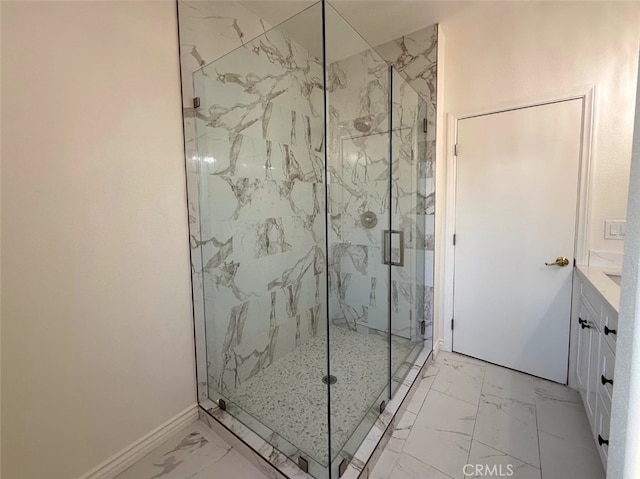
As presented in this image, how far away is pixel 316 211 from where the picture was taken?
8.03 feet

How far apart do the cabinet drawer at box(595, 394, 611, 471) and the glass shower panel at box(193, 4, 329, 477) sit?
1242mm

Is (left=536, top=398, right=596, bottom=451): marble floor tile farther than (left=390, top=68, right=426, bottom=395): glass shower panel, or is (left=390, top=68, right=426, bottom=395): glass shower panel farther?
(left=390, top=68, right=426, bottom=395): glass shower panel

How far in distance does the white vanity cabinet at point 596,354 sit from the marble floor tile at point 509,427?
279 mm

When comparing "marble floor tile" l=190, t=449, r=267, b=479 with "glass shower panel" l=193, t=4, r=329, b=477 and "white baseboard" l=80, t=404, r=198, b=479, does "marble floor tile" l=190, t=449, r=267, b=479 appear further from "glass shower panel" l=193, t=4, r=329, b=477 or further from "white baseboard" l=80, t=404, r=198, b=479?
"white baseboard" l=80, t=404, r=198, b=479

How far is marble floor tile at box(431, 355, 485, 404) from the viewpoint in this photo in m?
1.96

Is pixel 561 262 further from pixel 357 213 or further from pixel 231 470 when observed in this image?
pixel 231 470

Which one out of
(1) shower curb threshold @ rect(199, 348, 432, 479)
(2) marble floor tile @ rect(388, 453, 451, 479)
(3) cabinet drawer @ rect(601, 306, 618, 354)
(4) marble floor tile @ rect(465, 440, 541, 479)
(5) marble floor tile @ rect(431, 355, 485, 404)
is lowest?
(2) marble floor tile @ rect(388, 453, 451, 479)

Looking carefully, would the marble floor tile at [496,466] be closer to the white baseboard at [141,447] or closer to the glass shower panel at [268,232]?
the glass shower panel at [268,232]

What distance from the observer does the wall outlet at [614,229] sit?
1.80 metres

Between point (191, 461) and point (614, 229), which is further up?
point (614, 229)

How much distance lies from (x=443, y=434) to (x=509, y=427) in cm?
40

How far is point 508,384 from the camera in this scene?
2049 mm

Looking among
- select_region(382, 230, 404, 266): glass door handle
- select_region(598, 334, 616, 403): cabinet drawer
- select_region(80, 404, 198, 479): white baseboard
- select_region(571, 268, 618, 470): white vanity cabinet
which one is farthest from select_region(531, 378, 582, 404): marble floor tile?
select_region(80, 404, 198, 479): white baseboard

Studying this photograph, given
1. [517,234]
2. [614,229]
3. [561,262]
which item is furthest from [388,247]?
[614,229]
